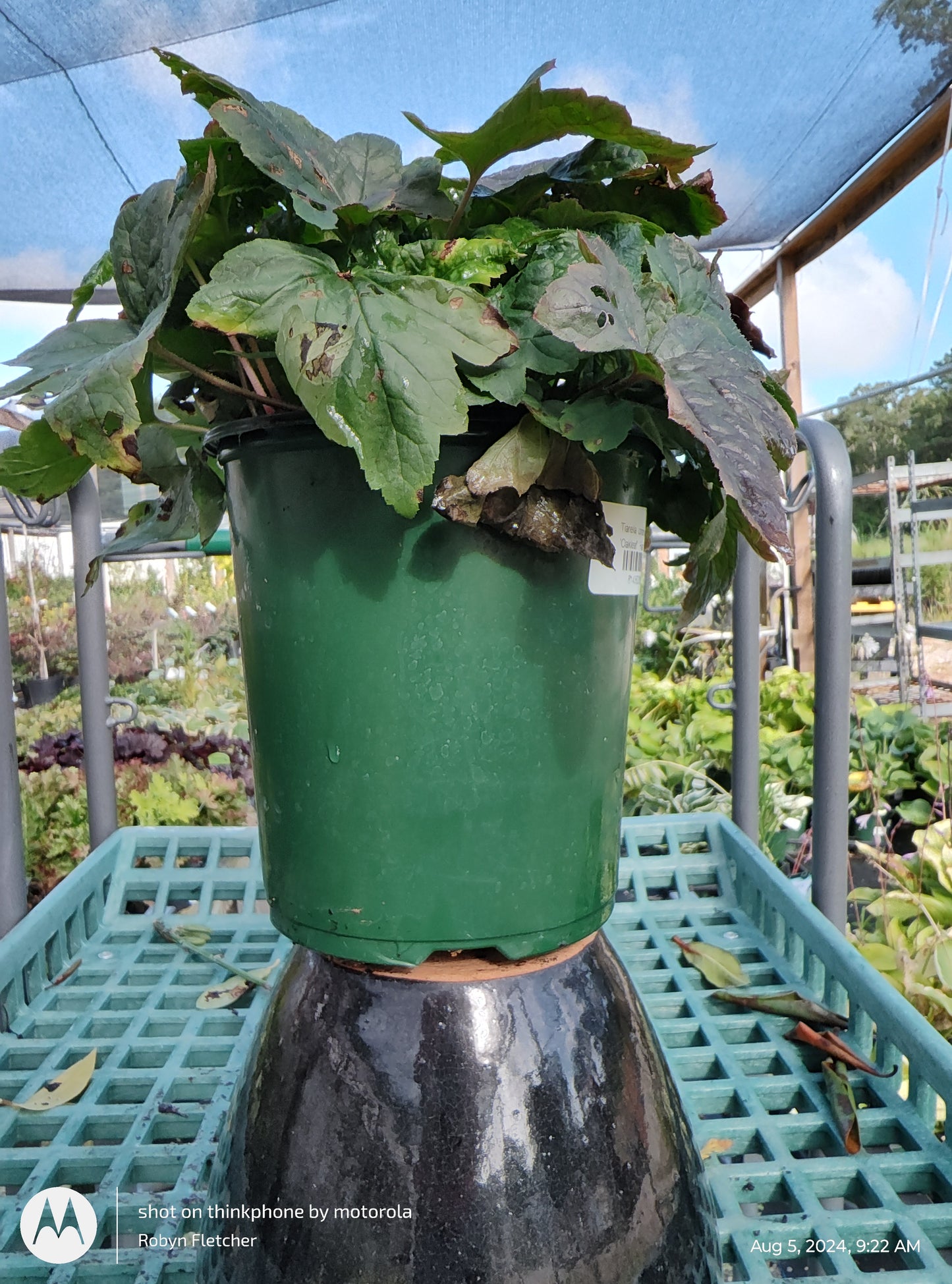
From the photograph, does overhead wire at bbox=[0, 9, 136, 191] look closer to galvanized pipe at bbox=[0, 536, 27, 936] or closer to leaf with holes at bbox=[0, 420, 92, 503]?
galvanized pipe at bbox=[0, 536, 27, 936]

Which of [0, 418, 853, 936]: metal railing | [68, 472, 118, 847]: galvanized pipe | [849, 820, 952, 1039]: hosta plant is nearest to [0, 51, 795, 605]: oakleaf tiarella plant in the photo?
[0, 418, 853, 936]: metal railing

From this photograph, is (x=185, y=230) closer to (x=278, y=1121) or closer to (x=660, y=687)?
(x=278, y=1121)

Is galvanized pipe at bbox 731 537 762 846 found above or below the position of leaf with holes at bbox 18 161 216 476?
below

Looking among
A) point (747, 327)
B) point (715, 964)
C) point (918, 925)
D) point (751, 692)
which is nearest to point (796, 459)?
point (918, 925)

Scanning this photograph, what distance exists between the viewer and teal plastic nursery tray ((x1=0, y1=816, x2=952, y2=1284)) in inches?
28.3

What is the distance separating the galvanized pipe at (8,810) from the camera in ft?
4.00

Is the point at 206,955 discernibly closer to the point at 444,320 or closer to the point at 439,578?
the point at 439,578

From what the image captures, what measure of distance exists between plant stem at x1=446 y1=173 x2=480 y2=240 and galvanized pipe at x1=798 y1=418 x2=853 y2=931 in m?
0.68

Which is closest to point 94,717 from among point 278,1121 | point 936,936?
point 278,1121

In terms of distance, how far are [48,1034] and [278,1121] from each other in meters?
0.57

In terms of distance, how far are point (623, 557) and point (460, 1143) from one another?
1.28 feet

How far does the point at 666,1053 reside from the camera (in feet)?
2.83

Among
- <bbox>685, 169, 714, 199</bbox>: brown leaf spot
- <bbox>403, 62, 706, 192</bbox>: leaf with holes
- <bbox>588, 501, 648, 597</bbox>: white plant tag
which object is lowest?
<bbox>588, 501, 648, 597</bbox>: white plant tag

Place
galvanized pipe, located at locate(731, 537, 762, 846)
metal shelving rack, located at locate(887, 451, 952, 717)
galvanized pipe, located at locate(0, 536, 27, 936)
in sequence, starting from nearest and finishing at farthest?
galvanized pipe, located at locate(0, 536, 27, 936)
galvanized pipe, located at locate(731, 537, 762, 846)
metal shelving rack, located at locate(887, 451, 952, 717)
